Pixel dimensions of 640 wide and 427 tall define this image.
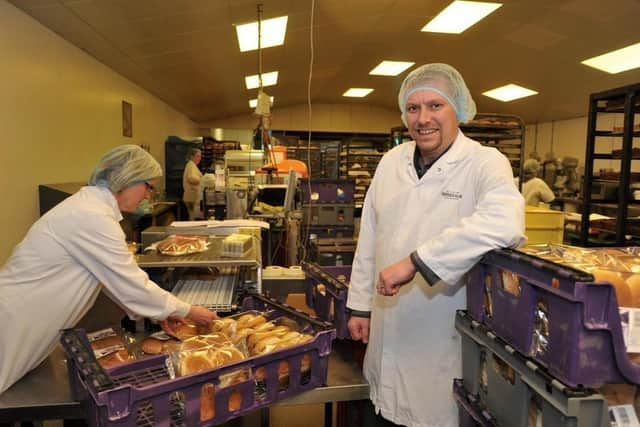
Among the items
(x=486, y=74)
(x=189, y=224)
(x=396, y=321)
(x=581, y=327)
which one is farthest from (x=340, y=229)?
(x=486, y=74)

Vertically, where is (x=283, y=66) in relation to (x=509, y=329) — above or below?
Answer: above

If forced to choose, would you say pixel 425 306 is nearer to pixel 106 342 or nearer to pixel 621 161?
pixel 106 342

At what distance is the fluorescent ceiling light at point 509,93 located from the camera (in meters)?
8.29

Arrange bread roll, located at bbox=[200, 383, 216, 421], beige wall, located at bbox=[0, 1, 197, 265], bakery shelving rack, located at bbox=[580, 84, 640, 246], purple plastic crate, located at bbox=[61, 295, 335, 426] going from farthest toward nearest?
bakery shelving rack, located at bbox=[580, 84, 640, 246] < beige wall, located at bbox=[0, 1, 197, 265] < bread roll, located at bbox=[200, 383, 216, 421] < purple plastic crate, located at bbox=[61, 295, 335, 426]

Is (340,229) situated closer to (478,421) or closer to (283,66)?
(478,421)

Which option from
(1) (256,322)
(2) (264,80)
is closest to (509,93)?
(2) (264,80)

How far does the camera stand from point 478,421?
1.18 meters

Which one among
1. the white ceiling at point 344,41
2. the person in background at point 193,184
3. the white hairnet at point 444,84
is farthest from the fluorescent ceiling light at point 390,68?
the white hairnet at point 444,84

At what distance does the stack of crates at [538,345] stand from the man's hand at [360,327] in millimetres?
386

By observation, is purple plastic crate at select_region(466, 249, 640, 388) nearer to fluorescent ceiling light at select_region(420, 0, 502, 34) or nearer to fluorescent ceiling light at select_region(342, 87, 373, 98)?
fluorescent ceiling light at select_region(420, 0, 502, 34)

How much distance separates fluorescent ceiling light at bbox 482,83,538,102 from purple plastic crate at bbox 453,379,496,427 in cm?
778

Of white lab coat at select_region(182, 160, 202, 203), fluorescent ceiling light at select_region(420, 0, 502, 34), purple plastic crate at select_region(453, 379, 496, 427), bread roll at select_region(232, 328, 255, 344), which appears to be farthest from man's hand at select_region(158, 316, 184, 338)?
white lab coat at select_region(182, 160, 202, 203)

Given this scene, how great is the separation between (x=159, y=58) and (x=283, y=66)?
244cm

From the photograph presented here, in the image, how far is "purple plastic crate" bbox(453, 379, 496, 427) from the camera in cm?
116
